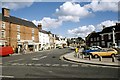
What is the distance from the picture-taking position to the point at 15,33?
68.1 metres

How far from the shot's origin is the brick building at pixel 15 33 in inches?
2436

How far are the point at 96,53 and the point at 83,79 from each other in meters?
21.0

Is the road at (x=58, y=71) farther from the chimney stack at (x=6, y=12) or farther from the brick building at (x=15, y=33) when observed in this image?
the chimney stack at (x=6, y=12)

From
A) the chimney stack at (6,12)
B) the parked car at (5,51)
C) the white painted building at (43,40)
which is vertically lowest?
the parked car at (5,51)

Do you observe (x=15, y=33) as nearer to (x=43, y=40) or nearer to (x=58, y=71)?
(x=43, y=40)

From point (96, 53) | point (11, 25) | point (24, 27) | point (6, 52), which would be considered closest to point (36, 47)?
point (24, 27)

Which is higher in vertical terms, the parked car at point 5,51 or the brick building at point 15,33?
the brick building at point 15,33

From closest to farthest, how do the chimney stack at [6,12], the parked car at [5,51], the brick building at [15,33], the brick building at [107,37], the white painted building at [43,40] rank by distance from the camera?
the parked car at [5,51] < the brick building at [15,33] < the chimney stack at [6,12] < the brick building at [107,37] < the white painted building at [43,40]

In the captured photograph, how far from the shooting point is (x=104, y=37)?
8619cm

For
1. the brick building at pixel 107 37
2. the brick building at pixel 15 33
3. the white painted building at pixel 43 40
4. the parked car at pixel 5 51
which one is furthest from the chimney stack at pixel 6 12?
the brick building at pixel 107 37

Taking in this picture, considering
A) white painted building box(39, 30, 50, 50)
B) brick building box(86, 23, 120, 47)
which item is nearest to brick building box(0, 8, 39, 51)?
white painted building box(39, 30, 50, 50)

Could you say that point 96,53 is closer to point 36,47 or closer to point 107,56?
point 107,56

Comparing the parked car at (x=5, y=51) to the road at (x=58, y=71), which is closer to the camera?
the road at (x=58, y=71)

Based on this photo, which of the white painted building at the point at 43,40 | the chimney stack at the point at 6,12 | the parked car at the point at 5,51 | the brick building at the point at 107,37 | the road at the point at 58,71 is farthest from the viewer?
the white painted building at the point at 43,40
